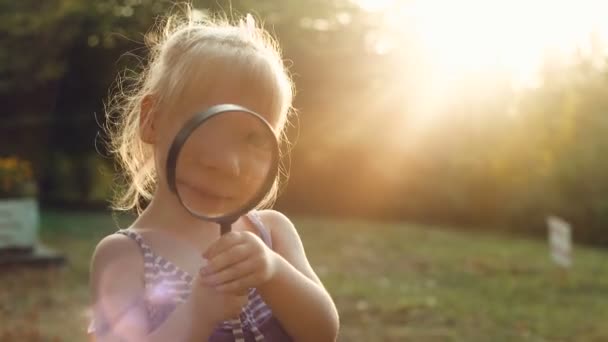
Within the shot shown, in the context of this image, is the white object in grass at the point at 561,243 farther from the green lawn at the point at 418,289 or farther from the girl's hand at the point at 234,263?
the girl's hand at the point at 234,263

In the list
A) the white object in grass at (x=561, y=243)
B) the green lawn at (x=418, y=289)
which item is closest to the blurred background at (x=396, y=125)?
the green lawn at (x=418, y=289)

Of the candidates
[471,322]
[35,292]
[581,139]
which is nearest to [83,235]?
[35,292]

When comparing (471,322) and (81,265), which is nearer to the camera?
(471,322)

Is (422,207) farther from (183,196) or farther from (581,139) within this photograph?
(183,196)

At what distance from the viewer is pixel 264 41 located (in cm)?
171

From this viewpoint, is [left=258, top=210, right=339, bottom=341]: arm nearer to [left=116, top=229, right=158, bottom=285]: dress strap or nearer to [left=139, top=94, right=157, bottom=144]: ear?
[left=116, top=229, right=158, bottom=285]: dress strap

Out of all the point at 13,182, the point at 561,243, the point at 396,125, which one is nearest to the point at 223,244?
the point at 561,243

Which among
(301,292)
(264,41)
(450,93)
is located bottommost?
(450,93)

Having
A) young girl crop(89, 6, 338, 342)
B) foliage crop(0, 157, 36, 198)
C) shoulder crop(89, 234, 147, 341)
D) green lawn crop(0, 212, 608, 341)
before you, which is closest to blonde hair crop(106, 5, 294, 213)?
young girl crop(89, 6, 338, 342)

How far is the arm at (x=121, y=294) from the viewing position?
5.00 ft

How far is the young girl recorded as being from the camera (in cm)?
147

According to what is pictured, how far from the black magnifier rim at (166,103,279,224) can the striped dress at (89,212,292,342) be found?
26 centimetres

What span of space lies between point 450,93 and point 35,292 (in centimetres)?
895

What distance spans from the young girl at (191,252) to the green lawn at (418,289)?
13.3 feet
